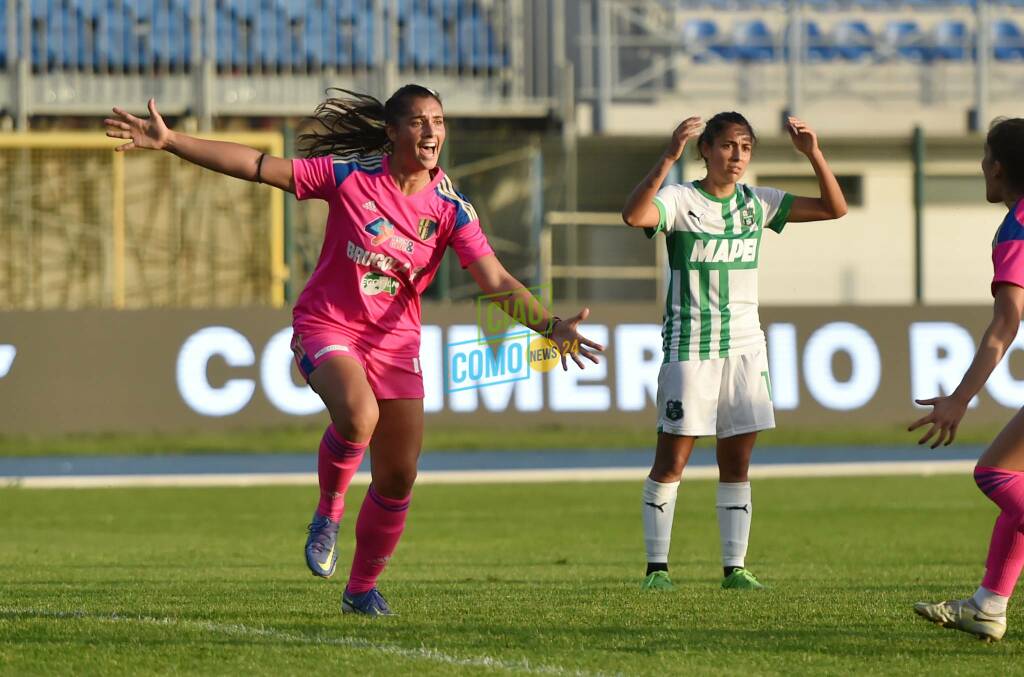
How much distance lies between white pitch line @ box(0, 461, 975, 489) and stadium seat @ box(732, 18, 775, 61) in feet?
39.4

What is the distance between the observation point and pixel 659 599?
281 inches

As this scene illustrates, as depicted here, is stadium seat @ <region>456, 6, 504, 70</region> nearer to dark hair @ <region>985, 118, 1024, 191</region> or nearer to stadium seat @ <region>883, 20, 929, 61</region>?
stadium seat @ <region>883, 20, 929, 61</region>

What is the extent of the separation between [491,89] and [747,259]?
18093 mm

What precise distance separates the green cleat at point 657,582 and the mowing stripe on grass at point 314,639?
2.42 m

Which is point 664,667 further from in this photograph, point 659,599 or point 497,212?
point 497,212

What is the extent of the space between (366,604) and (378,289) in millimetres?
1261

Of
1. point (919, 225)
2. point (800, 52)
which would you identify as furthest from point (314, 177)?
point (800, 52)

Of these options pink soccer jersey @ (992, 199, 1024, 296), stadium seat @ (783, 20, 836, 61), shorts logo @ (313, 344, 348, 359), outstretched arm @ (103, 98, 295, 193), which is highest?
stadium seat @ (783, 20, 836, 61)

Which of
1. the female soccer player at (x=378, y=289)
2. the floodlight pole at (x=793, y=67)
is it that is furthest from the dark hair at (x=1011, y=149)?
the floodlight pole at (x=793, y=67)

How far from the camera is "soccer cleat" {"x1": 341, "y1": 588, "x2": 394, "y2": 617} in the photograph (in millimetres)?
6691

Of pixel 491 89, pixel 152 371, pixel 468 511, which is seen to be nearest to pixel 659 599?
pixel 468 511

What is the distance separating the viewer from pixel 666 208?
26.7ft

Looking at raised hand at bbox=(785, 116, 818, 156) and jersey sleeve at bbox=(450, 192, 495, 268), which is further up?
raised hand at bbox=(785, 116, 818, 156)

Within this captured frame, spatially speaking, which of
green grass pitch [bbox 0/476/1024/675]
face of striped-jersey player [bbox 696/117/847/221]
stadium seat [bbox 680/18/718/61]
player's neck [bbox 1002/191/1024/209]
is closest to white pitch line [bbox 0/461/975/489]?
green grass pitch [bbox 0/476/1024/675]
